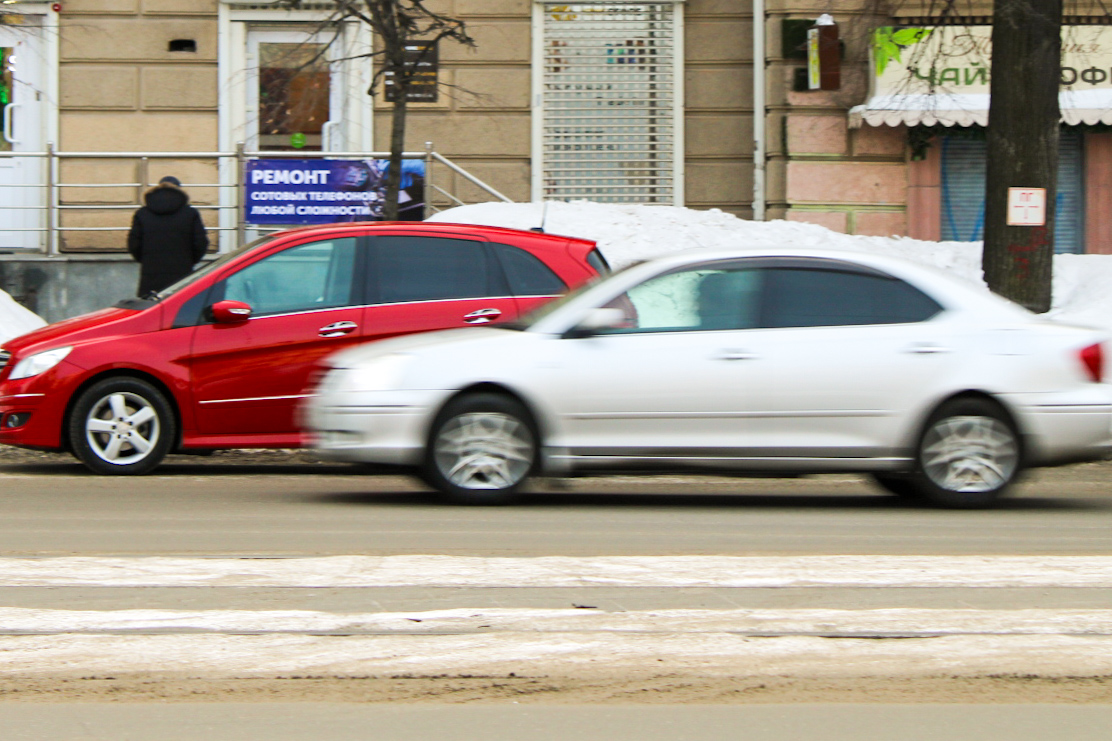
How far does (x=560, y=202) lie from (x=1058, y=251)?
6.56 metres

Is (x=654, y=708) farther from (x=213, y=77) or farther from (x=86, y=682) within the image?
(x=213, y=77)

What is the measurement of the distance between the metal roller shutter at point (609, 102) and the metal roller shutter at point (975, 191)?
3.37m

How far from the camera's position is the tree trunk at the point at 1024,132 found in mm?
13383

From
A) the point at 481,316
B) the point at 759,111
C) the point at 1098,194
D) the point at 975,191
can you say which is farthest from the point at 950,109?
the point at 481,316

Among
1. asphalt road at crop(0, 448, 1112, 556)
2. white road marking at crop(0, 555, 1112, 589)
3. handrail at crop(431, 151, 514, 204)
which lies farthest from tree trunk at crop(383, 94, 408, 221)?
white road marking at crop(0, 555, 1112, 589)

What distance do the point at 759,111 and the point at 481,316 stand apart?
9612 millimetres

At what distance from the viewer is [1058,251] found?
19.1 meters

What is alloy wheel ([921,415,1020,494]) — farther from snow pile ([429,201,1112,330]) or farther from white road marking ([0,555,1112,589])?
snow pile ([429,201,1112,330])

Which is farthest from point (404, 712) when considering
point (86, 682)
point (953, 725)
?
point (953, 725)

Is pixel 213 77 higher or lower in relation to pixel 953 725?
higher

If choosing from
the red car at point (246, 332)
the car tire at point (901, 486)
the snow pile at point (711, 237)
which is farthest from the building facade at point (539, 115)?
the car tire at point (901, 486)

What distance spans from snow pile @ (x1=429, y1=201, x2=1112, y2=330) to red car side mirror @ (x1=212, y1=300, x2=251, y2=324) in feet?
20.8

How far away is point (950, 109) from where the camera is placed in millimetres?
17562

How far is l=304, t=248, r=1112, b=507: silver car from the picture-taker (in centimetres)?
802
